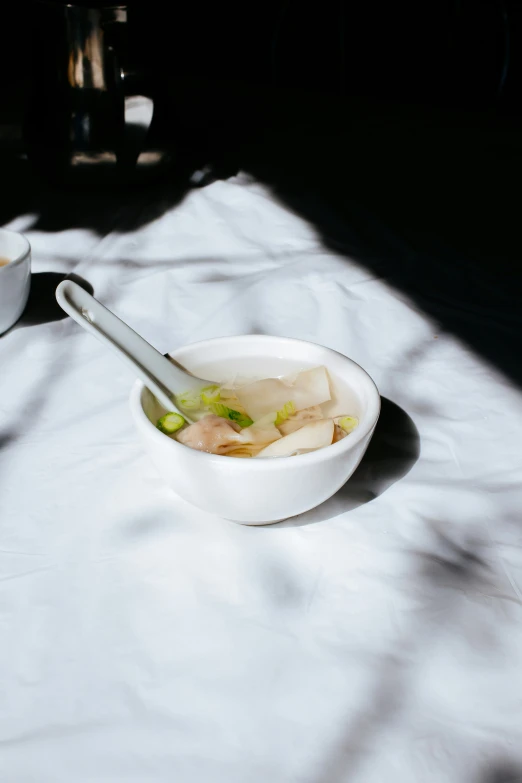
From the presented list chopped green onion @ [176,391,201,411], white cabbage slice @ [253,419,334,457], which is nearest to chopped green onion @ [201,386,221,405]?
chopped green onion @ [176,391,201,411]

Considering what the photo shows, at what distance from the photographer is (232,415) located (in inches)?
26.6

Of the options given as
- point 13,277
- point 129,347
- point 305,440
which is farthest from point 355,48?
point 305,440

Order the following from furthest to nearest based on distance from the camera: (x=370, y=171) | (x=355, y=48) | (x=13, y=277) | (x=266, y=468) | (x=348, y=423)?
1. (x=355, y=48)
2. (x=370, y=171)
3. (x=13, y=277)
4. (x=348, y=423)
5. (x=266, y=468)

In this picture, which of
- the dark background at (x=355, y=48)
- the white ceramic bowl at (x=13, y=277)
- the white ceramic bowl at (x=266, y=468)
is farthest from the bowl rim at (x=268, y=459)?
the dark background at (x=355, y=48)

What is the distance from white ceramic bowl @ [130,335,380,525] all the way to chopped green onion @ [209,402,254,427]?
0.17 feet

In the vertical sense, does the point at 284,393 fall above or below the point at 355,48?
above

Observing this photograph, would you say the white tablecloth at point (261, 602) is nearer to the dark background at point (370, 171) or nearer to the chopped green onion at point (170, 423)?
the chopped green onion at point (170, 423)

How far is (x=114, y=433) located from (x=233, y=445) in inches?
7.6

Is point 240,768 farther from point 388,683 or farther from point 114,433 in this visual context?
point 114,433

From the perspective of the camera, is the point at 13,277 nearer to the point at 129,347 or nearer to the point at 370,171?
the point at 129,347

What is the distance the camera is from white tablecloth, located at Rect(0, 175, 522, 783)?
1.47 ft

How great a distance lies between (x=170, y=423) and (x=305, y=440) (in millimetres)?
122

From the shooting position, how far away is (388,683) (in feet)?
1.60

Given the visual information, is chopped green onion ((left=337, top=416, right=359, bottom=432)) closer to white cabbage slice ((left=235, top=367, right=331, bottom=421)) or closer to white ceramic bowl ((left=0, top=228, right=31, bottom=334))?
white cabbage slice ((left=235, top=367, right=331, bottom=421))
